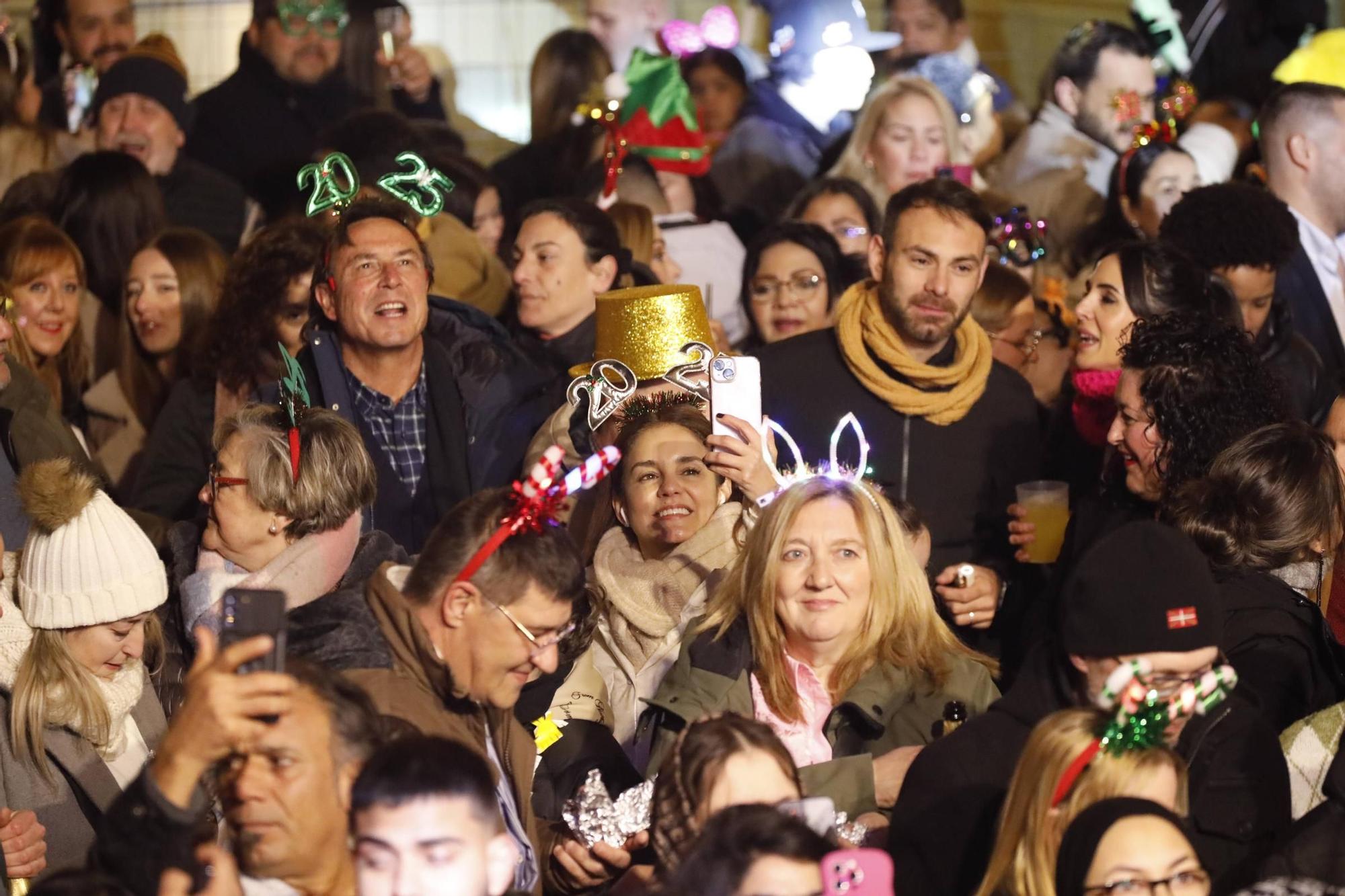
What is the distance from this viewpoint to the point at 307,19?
→ 905 centimetres

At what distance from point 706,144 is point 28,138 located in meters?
2.85

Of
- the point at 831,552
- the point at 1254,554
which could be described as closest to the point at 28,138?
the point at 831,552

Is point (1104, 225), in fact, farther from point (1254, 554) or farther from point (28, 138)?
point (28, 138)

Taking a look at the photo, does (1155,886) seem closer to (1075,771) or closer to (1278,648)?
(1075,771)

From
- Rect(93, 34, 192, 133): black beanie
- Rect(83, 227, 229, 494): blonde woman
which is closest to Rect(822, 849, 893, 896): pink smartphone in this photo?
Rect(83, 227, 229, 494): blonde woman

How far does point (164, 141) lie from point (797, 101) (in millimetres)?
2927

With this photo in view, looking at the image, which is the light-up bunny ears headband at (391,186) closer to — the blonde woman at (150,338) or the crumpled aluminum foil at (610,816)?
the blonde woman at (150,338)

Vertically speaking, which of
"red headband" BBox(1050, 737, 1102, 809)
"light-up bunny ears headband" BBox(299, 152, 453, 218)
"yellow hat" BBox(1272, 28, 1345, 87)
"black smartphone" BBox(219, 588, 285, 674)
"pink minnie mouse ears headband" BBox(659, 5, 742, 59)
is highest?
"pink minnie mouse ears headband" BBox(659, 5, 742, 59)

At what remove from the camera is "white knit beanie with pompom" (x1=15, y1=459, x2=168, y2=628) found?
179 inches

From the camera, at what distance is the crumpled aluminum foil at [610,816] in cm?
411

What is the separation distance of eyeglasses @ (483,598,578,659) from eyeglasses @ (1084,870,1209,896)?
1136mm

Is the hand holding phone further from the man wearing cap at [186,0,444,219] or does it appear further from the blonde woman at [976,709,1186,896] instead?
the man wearing cap at [186,0,444,219]

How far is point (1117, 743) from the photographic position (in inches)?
138

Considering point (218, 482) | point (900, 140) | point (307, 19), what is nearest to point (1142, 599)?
point (218, 482)
